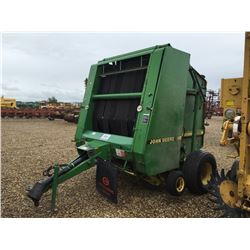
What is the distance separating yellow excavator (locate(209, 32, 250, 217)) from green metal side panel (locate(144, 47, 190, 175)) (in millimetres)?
881

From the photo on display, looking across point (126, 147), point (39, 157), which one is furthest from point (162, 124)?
point (39, 157)

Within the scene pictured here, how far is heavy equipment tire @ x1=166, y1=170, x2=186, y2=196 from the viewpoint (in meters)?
3.40

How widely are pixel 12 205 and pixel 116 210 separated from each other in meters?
1.46

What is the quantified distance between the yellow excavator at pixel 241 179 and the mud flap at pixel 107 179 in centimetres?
127

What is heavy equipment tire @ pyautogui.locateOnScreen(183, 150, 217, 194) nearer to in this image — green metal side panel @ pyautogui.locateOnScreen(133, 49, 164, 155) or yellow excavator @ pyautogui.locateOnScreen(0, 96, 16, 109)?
green metal side panel @ pyautogui.locateOnScreen(133, 49, 164, 155)

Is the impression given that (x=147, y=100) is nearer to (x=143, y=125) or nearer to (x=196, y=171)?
(x=143, y=125)

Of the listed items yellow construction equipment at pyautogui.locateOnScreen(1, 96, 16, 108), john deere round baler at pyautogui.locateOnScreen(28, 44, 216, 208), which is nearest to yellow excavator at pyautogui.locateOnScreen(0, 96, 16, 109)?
yellow construction equipment at pyautogui.locateOnScreen(1, 96, 16, 108)

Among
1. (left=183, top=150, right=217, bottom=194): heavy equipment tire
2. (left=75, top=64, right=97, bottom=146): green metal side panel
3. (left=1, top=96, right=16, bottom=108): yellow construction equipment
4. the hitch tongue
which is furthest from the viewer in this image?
(left=1, top=96, right=16, bottom=108): yellow construction equipment

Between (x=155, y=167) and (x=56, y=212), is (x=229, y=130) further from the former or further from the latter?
(x=56, y=212)

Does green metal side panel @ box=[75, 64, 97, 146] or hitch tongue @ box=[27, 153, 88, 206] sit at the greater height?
green metal side panel @ box=[75, 64, 97, 146]

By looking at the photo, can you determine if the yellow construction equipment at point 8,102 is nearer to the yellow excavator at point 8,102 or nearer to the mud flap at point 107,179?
the yellow excavator at point 8,102

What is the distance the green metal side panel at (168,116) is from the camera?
322 cm

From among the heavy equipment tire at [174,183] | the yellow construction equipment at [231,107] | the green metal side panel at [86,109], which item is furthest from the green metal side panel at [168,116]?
the green metal side panel at [86,109]

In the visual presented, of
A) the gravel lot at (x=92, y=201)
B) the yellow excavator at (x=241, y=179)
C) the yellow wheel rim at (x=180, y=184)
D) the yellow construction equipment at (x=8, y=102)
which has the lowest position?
the gravel lot at (x=92, y=201)
